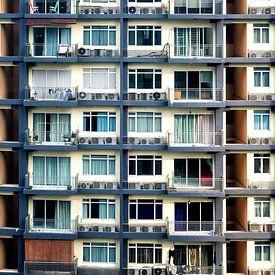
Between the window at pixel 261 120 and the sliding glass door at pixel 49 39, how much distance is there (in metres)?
6.74

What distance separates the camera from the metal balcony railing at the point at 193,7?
20453mm

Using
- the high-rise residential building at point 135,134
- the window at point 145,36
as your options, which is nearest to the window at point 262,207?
the high-rise residential building at point 135,134

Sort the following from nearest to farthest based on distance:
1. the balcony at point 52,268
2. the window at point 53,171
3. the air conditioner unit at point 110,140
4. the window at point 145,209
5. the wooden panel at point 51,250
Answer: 1. the balcony at point 52,268
2. the wooden panel at point 51,250
3. the air conditioner unit at point 110,140
4. the window at point 145,209
5. the window at point 53,171

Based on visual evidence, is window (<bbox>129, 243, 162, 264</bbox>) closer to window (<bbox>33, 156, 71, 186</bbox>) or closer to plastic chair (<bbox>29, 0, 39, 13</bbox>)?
window (<bbox>33, 156, 71, 186</bbox>)

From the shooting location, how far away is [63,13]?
20312mm

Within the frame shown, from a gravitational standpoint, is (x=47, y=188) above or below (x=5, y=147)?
below

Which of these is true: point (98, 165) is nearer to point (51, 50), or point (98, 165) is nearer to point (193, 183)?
point (193, 183)

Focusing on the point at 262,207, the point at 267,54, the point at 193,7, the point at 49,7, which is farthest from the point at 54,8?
the point at 262,207

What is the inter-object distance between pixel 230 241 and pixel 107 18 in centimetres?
844

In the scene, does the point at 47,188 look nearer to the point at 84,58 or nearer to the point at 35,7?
the point at 84,58

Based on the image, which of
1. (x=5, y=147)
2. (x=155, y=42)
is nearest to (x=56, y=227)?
(x=5, y=147)

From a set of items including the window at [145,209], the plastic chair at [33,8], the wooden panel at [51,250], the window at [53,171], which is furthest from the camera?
the window at [53,171]

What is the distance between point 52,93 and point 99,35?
248 centimetres

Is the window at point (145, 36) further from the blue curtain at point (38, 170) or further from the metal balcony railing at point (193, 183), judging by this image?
the blue curtain at point (38, 170)
